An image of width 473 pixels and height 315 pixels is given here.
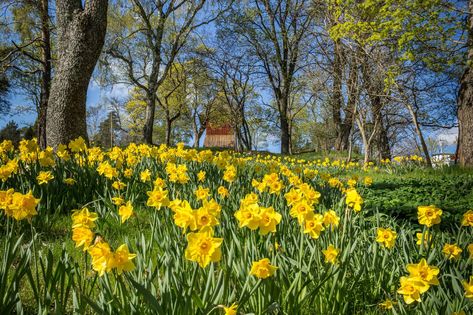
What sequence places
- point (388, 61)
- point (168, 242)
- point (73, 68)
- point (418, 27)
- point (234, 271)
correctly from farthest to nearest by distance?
point (388, 61) < point (418, 27) < point (73, 68) < point (168, 242) < point (234, 271)

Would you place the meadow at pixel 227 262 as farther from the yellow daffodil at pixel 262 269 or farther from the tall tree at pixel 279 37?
the tall tree at pixel 279 37

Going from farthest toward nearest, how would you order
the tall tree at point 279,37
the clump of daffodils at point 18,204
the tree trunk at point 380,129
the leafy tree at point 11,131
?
the leafy tree at point 11,131
the tall tree at point 279,37
the tree trunk at point 380,129
the clump of daffodils at point 18,204

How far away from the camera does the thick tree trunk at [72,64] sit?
5582 mm

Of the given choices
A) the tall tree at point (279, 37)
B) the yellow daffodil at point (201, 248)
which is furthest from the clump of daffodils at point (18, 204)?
the tall tree at point (279, 37)

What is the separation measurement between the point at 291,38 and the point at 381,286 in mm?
21026

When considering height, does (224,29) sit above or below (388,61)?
above

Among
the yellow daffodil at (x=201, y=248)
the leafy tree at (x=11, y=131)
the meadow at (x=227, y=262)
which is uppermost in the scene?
the leafy tree at (x=11, y=131)

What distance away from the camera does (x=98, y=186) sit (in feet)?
12.7

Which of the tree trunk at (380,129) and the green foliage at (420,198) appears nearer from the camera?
the green foliage at (420,198)

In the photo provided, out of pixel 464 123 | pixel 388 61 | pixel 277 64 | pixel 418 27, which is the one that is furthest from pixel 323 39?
pixel 277 64

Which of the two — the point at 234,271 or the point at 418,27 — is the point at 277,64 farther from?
the point at 234,271

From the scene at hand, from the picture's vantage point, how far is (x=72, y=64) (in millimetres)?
5598

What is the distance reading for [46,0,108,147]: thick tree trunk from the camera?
18.3 feet

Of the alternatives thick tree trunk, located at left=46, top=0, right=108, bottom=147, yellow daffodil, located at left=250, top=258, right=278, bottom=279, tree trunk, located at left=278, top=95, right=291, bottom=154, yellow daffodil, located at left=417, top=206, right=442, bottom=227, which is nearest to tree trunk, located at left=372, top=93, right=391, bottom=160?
tree trunk, located at left=278, top=95, right=291, bottom=154
